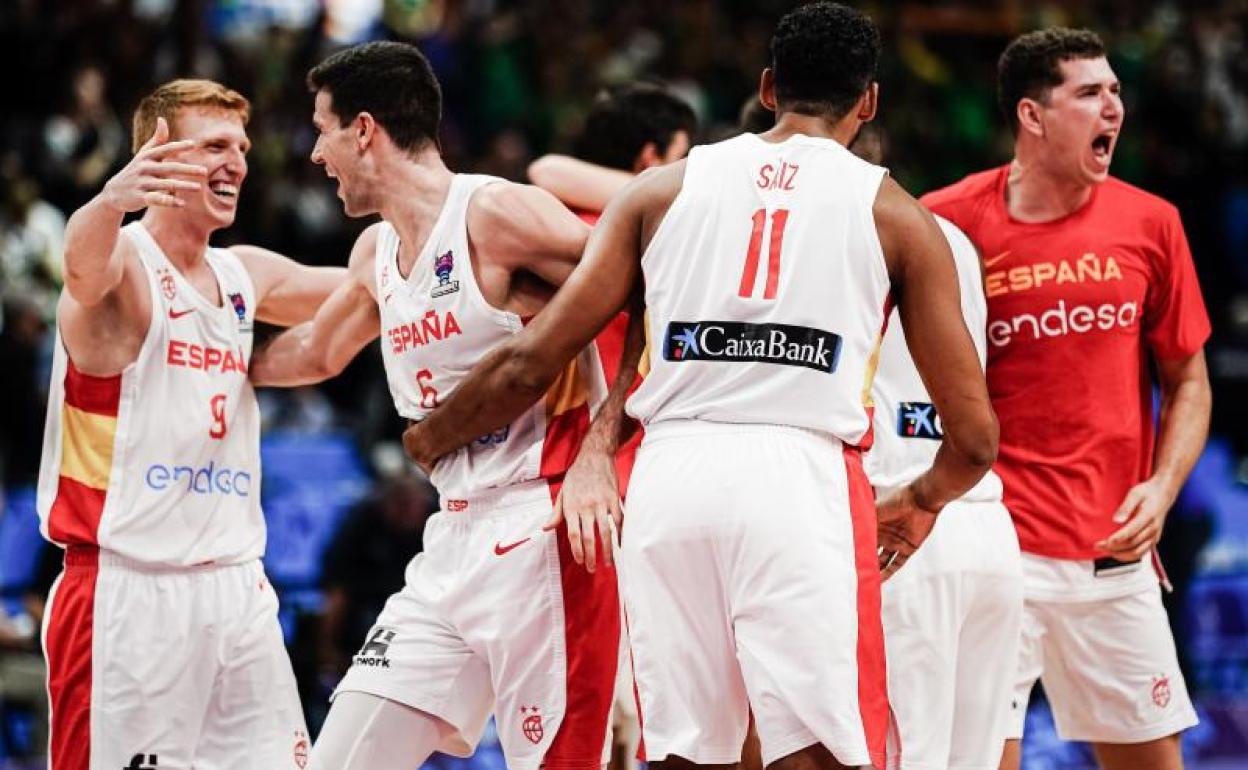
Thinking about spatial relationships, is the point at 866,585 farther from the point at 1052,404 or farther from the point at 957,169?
the point at 957,169

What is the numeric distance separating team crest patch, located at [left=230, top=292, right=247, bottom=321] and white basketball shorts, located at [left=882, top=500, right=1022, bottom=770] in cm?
229

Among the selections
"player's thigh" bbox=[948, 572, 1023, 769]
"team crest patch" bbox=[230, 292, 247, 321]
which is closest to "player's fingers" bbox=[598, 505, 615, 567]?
"player's thigh" bbox=[948, 572, 1023, 769]

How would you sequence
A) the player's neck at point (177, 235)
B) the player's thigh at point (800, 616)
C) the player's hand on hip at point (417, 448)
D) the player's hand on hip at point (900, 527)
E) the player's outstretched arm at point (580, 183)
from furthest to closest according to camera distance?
the player's outstretched arm at point (580, 183) < the player's neck at point (177, 235) < the player's hand on hip at point (417, 448) < the player's hand on hip at point (900, 527) < the player's thigh at point (800, 616)

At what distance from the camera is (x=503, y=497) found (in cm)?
517

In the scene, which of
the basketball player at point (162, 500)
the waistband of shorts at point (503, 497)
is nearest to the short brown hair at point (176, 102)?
the basketball player at point (162, 500)

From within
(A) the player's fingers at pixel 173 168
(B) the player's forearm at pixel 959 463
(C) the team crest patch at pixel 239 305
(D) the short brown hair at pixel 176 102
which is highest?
(D) the short brown hair at pixel 176 102

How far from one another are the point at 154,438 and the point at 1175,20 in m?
15.8

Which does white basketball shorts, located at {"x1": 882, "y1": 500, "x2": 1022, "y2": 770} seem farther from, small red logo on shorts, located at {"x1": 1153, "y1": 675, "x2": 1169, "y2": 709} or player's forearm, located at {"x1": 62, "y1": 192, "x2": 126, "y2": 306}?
player's forearm, located at {"x1": 62, "y1": 192, "x2": 126, "y2": 306}

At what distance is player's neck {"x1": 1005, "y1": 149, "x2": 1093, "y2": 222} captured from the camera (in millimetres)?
6199

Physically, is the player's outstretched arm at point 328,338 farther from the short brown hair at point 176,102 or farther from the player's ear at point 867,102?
the player's ear at point 867,102

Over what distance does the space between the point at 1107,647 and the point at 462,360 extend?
8.13 feet

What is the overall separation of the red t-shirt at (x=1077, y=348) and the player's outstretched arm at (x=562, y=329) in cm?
195

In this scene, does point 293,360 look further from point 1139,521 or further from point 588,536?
point 1139,521

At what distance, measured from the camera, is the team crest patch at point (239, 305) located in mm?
5930
